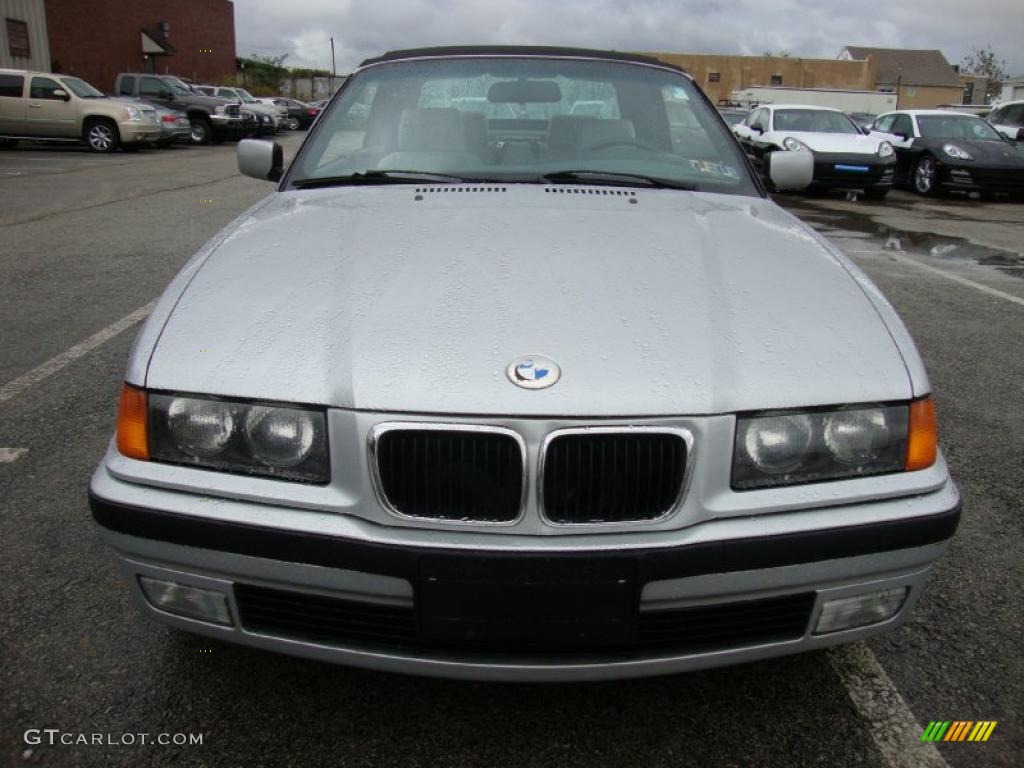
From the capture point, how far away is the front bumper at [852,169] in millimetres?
12609

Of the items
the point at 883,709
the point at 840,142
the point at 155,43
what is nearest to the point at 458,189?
the point at 883,709

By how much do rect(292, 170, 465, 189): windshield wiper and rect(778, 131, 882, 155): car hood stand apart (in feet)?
38.0

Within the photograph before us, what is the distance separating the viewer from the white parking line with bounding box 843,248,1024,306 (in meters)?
6.36

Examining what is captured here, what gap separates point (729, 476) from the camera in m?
1.61

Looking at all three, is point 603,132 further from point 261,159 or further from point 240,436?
point 240,436

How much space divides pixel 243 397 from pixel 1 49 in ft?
95.1

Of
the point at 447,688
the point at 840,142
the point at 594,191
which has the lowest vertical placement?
the point at 447,688

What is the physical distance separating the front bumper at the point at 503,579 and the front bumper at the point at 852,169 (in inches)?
478

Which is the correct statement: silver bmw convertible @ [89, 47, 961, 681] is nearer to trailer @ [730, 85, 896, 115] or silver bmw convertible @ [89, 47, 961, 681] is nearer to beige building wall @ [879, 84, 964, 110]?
trailer @ [730, 85, 896, 115]

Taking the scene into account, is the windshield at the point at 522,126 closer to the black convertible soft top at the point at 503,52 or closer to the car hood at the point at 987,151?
the black convertible soft top at the point at 503,52

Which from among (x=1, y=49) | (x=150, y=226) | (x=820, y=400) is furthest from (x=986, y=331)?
(x=1, y=49)

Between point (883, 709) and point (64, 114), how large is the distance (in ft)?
67.1

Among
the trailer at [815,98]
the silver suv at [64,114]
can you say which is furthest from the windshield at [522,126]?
the trailer at [815,98]

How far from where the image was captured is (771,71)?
69.2 metres
